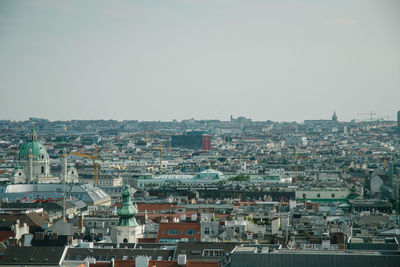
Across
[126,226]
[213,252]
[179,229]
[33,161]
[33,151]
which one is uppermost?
[126,226]

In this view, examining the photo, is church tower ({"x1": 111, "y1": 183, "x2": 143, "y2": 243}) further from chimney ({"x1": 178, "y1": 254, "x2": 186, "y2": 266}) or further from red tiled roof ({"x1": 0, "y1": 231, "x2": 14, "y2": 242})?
chimney ({"x1": 178, "y1": 254, "x2": 186, "y2": 266})

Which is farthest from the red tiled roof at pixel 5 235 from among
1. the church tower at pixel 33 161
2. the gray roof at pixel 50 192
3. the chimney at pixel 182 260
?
the church tower at pixel 33 161

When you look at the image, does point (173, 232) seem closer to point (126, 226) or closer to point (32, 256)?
point (126, 226)

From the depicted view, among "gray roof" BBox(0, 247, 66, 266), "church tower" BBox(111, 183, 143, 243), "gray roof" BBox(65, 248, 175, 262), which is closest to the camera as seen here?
"gray roof" BBox(0, 247, 66, 266)

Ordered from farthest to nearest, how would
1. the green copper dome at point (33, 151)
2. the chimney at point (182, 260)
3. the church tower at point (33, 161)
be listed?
the green copper dome at point (33, 151), the church tower at point (33, 161), the chimney at point (182, 260)

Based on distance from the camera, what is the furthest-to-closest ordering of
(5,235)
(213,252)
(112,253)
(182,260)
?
(5,235), (213,252), (112,253), (182,260)

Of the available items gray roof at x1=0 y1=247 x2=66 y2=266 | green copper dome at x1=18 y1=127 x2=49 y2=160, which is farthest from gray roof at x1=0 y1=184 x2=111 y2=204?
gray roof at x1=0 y1=247 x2=66 y2=266

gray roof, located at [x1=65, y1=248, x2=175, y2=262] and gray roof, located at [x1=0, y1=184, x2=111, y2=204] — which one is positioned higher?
gray roof, located at [x1=65, y1=248, x2=175, y2=262]

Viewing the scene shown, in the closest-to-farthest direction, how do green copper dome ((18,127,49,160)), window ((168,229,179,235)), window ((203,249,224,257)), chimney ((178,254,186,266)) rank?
1. chimney ((178,254,186,266))
2. window ((203,249,224,257))
3. window ((168,229,179,235))
4. green copper dome ((18,127,49,160))

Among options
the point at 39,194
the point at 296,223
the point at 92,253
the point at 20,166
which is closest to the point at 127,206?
the point at 92,253

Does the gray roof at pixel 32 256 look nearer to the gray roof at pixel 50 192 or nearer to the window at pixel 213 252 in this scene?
the window at pixel 213 252

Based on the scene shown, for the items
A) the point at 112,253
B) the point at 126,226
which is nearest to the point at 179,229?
the point at 126,226

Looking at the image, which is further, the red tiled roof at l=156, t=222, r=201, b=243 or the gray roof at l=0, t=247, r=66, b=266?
the red tiled roof at l=156, t=222, r=201, b=243
